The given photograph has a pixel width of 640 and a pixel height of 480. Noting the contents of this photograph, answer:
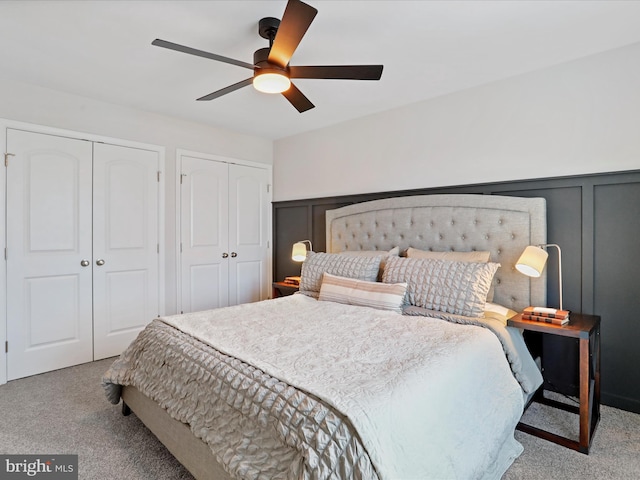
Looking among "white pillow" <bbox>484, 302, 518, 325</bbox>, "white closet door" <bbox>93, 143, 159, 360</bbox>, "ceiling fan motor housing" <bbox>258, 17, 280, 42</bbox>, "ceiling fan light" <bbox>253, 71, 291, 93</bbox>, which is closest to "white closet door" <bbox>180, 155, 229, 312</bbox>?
"white closet door" <bbox>93, 143, 159, 360</bbox>

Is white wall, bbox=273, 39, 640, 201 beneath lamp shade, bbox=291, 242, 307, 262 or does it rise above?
above

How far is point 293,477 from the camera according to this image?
114cm

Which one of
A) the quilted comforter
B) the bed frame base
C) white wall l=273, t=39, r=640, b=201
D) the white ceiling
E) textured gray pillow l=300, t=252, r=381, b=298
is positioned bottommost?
the bed frame base

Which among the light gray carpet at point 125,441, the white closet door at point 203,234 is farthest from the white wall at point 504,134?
the light gray carpet at point 125,441

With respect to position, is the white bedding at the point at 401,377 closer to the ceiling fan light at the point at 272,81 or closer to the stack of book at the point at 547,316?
the stack of book at the point at 547,316

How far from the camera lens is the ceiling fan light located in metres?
2.09

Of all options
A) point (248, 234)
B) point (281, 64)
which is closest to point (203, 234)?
point (248, 234)

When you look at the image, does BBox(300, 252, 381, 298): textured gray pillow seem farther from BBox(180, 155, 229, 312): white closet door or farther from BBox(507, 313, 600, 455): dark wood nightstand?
BBox(180, 155, 229, 312): white closet door

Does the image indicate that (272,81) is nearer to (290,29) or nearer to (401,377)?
(290,29)

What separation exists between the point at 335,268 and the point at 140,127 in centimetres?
246

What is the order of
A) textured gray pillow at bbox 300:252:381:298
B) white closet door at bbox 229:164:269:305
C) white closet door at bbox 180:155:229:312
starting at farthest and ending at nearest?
white closet door at bbox 229:164:269:305, white closet door at bbox 180:155:229:312, textured gray pillow at bbox 300:252:381:298

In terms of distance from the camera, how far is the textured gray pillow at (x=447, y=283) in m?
2.32

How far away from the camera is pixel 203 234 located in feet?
13.2

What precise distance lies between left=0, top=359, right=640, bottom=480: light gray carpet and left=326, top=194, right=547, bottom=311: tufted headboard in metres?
0.85
